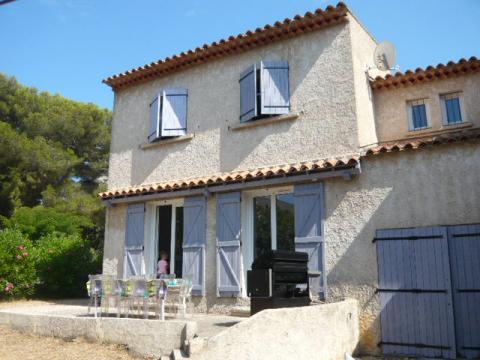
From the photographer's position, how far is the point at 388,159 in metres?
8.23

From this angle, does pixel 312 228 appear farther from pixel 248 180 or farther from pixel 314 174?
pixel 248 180

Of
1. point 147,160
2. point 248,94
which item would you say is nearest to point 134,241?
point 147,160

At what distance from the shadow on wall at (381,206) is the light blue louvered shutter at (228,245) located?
1.98m

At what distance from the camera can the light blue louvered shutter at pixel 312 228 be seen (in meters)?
8.42

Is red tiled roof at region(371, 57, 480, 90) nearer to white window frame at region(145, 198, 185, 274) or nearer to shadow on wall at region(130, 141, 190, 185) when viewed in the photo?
shadow on wall at region(130, 141, 190, 185)

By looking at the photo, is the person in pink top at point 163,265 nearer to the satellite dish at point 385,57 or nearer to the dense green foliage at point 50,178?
the dense green foliage at point 50,178

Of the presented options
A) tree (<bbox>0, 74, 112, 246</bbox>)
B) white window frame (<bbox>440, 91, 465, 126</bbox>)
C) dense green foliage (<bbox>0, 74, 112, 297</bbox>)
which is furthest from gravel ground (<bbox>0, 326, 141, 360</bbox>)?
tree (<bbox>0, 74, 112, 246</bbox>)

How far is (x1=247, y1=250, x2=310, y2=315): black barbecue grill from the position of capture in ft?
22.6

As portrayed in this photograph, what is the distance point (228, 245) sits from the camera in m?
9.39

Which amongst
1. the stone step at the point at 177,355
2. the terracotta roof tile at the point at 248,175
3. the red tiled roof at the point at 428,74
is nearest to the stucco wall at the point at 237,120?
the terracotta roof tile at the point at 248,175

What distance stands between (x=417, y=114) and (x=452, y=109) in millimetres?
777

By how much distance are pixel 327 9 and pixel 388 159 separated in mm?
3755

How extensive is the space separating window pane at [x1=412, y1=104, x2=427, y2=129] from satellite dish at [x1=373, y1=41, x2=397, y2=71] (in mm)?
1400

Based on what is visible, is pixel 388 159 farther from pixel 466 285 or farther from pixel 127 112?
pixel 127 112
